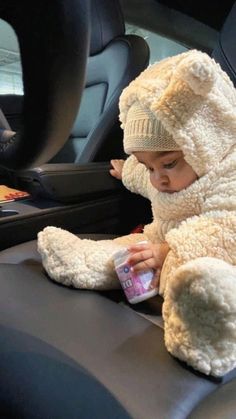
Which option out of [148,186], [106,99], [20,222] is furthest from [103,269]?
[106,99]

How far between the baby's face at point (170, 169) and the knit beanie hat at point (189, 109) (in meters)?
0.02

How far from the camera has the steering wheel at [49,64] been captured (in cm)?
34

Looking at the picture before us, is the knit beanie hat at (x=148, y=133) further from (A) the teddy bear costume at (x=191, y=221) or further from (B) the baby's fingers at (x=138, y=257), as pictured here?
(B) the baby's fingers at (x=138, y=257)

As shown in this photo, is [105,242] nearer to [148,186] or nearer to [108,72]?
[148,186]

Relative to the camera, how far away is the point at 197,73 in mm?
534

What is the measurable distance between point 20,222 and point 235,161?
0.56m

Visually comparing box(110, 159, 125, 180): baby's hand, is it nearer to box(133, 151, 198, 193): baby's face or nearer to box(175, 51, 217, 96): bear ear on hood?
box(133, 151, 198, 193): baby's face

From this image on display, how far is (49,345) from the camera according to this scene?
0.54 m

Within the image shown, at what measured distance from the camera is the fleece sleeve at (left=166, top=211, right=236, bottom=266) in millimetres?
573

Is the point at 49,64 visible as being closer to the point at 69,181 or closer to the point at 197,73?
the point at 197,73

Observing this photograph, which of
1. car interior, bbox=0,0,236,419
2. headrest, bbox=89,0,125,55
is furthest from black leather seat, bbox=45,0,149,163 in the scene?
car interior, bbox=0,0,236,419

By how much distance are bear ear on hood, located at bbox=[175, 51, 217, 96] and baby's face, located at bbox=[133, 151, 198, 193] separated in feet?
0.37

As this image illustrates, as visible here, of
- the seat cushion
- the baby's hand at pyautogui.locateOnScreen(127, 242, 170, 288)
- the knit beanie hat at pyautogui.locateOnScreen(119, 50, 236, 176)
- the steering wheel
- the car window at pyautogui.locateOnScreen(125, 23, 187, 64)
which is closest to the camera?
the steering wheel

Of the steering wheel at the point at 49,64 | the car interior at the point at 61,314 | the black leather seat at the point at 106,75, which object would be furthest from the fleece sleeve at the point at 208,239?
the black leather seat at the point at 106,75
